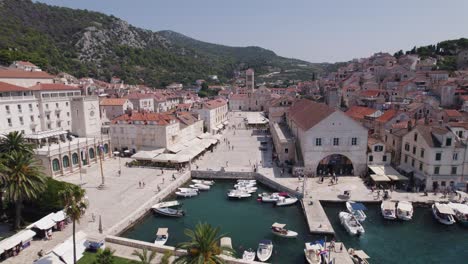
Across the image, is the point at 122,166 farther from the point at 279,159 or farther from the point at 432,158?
the point at 432,158

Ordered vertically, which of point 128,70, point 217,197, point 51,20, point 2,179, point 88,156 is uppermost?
point 51,20

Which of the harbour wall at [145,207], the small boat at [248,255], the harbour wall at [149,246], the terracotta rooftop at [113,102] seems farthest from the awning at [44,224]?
the terracotta rooftop at [113,102]

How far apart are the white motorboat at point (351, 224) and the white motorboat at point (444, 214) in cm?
1064

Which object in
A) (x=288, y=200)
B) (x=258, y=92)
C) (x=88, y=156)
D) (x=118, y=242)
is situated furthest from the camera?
(x=258, y=92)

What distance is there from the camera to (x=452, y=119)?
59.2 metres

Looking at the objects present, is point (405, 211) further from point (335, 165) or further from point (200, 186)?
point (200, 186)

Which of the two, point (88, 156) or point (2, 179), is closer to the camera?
point (2, 179)

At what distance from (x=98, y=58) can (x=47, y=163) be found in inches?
5704

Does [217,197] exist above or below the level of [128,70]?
below

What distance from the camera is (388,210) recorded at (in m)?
36.4

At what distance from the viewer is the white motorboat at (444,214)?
35.0 meters

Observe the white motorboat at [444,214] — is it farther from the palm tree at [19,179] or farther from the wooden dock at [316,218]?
the palm tree at [19,179]

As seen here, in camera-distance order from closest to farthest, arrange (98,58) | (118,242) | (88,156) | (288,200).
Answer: (118,242) → (288,200) → (88,156) → (98,58)

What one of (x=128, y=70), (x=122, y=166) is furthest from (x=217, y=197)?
(x=128, y=70)
